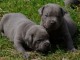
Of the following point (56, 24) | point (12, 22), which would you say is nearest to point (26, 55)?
point (56, 24)

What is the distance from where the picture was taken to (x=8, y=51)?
29.6 feet

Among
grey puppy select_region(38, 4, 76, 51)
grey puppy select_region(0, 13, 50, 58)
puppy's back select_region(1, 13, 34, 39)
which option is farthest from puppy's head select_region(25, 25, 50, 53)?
puppy's back select_region(1, 13, 34, 39)

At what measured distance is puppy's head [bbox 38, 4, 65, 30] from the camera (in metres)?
8.96

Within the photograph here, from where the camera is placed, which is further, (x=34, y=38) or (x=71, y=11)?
(x=71, y=11)

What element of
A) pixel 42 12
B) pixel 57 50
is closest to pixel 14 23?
pixel 42 12

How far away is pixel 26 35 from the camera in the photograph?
8.96 meters

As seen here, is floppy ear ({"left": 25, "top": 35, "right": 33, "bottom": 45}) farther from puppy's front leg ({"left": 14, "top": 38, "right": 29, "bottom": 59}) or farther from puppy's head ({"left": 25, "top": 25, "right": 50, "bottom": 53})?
puppy's front leg ({"left": 14, "top": 38, "right": 29, "bottom": 59})

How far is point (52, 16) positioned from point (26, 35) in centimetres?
77

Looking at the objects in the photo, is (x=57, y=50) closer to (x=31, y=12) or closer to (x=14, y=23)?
(x=14, y=23)

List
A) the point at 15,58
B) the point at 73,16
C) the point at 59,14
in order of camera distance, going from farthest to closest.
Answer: the point at 73,16, the point at 59,14, the point at 15,58

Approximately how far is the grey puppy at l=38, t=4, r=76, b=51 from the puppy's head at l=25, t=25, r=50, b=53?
0.30 metres

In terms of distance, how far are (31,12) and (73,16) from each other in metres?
1.33

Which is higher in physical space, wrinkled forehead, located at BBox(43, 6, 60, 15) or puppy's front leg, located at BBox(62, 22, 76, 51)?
wrinkled forehead, located at BBox(43, 6, 60, 15)

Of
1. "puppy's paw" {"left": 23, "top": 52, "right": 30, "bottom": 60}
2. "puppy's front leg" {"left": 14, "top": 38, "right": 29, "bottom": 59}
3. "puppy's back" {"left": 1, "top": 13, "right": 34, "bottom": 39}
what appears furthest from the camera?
"puppy's back" {"left": 1, "top": 13, "right": 34, "bottom": 39}
